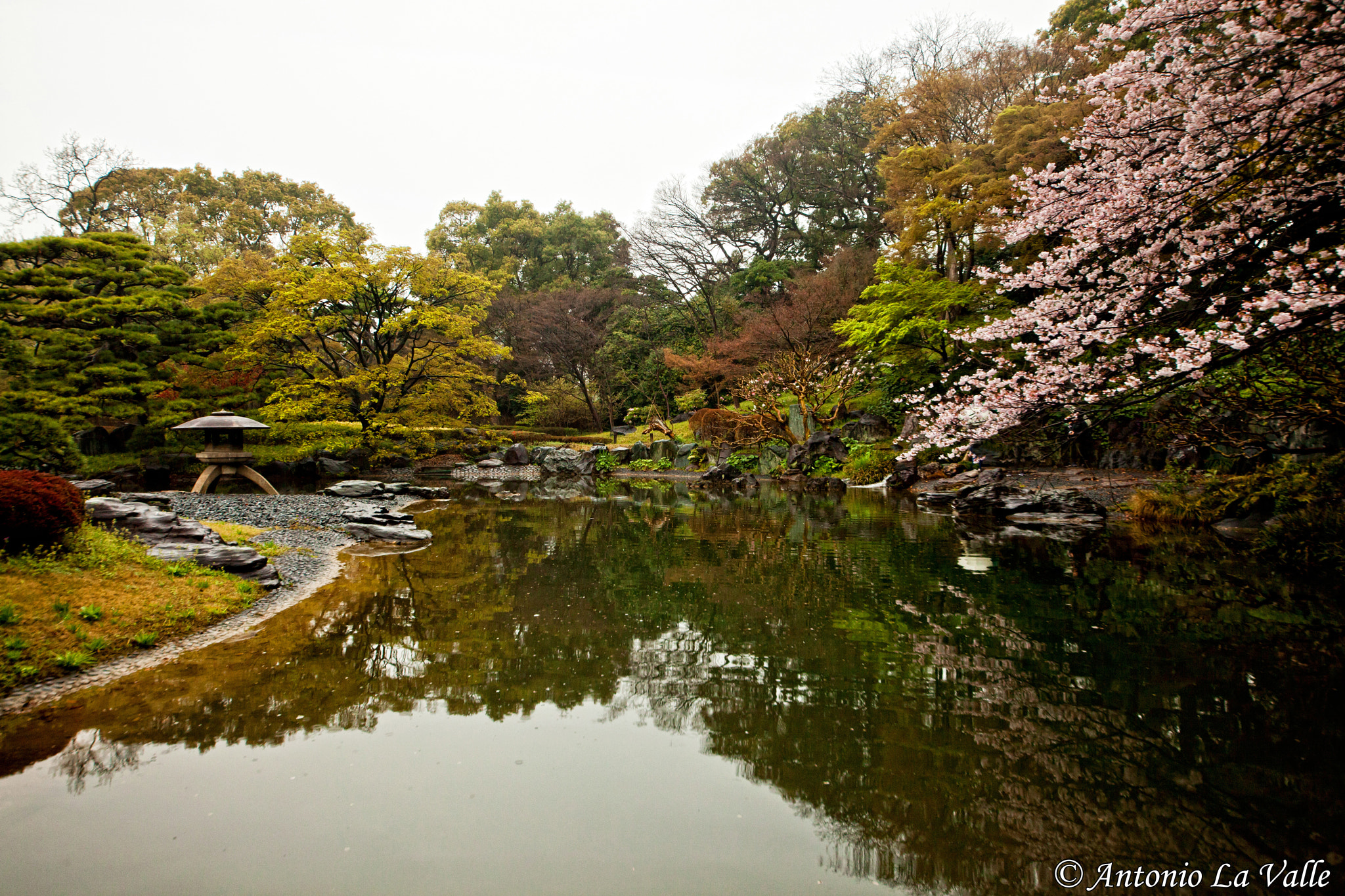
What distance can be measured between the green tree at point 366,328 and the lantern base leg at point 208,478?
17.5ft

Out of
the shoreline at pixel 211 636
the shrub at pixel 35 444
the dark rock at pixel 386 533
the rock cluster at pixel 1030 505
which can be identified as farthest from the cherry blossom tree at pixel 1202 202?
the shrub at pixel 35 444

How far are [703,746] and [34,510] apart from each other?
6038 mm

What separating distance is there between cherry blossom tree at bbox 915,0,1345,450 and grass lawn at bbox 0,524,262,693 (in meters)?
7.68

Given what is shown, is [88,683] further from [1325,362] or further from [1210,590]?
[1325,362]

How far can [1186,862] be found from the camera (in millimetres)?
2541

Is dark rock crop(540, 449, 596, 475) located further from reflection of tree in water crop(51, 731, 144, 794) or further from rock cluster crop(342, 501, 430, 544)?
reflection of tree in water crop(51, 731, 144, 794)

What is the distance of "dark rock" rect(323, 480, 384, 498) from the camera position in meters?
14.1

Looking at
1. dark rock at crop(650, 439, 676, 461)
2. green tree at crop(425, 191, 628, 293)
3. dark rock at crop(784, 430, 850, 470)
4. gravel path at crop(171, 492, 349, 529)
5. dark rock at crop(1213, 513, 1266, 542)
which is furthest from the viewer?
green tree at crop(425, 191, 628, 293)

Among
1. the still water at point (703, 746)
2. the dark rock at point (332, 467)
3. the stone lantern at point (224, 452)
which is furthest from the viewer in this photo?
the dark rock at point (332, 467)

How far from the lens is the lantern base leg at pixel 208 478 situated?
41.8 feet

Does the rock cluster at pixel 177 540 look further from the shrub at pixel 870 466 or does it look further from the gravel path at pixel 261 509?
the shrub at pixel 870 466

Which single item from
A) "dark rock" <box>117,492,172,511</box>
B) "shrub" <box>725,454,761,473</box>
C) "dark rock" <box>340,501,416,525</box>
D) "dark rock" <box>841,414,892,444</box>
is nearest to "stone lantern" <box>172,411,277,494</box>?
"dark rock" <box>117,492,172,511</box>

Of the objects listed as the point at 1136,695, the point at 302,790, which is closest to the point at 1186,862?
the point at 1136,695

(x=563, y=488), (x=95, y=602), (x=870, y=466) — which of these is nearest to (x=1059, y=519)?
(x=870, y=466)
